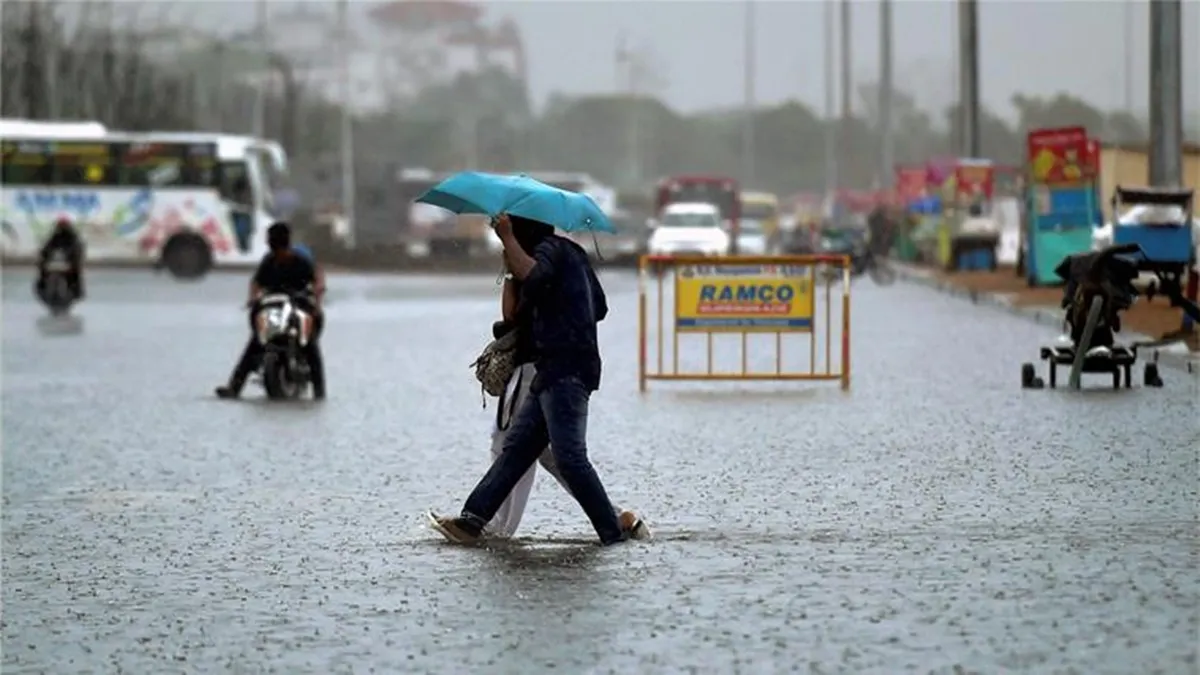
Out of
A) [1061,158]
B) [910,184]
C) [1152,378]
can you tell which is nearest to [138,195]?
[910,184]

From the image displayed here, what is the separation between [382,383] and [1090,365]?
5.84m

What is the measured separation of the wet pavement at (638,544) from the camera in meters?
9.24

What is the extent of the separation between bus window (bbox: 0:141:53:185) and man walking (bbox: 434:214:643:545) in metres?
53.4

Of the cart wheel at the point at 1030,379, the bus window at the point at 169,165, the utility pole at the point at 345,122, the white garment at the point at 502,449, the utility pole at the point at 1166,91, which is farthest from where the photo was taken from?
the utility pole at the point at 345,122

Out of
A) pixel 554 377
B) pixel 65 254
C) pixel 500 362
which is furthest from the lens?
pixel 65 254

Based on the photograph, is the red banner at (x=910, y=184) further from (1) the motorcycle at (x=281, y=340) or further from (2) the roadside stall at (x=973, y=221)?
(1) the motorcycle at (x=281, y=340)

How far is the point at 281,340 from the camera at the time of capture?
22344 millimetres

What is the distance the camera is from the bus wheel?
206 ft

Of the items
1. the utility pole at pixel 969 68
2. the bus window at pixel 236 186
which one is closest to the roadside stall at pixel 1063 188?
the utility pole at pixel 969 68

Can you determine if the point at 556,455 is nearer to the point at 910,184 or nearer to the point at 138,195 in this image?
the point at 138,195

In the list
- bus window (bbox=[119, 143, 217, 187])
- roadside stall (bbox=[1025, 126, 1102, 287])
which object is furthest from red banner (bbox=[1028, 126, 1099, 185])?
bus window (bbox=[119, 143, 217, 187])

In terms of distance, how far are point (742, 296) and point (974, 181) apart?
31.7m

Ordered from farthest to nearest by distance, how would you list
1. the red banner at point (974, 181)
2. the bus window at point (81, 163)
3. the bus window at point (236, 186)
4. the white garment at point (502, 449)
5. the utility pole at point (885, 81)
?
1. the utility pole at point (885, 81)
2. the bus window at point (81, 163)
3. the bus window at point (236, 186)
4. the red banner at point (974, 181)
5. the white garment at point (502, 449)

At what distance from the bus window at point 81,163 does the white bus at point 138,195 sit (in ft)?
0.07
